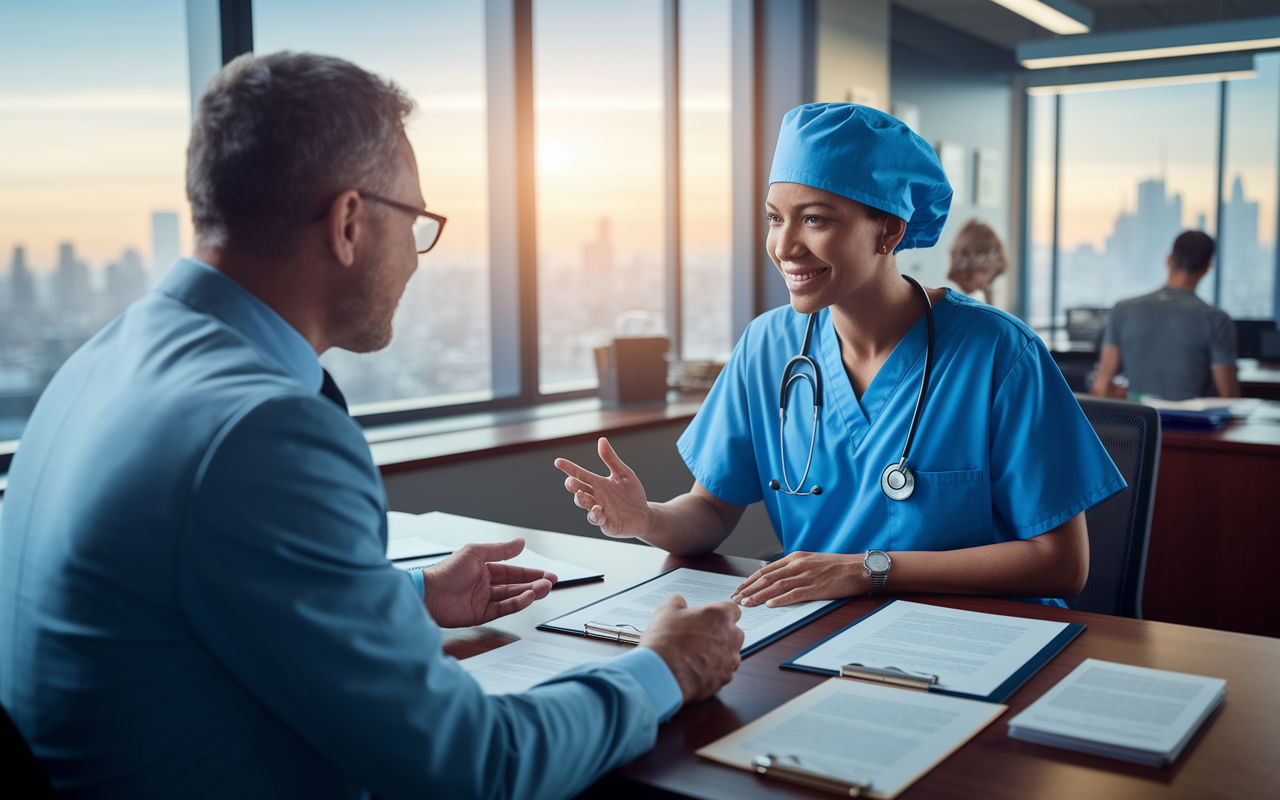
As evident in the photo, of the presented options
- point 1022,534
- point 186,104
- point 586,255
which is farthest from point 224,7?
point 1022,534

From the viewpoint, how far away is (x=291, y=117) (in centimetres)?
87

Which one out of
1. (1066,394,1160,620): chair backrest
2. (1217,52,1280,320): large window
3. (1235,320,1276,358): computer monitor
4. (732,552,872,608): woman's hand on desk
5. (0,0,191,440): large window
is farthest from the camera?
(1217,52,1280,320): large window

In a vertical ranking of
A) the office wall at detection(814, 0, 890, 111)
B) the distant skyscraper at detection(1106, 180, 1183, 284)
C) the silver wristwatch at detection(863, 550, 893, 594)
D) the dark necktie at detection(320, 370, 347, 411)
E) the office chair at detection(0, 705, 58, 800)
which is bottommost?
the silver wristwatch at detection(863, 550, 893, 594)

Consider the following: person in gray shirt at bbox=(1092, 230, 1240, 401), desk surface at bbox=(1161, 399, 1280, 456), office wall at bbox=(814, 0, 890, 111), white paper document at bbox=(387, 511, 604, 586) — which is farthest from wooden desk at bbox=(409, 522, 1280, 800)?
office wall at bbox=(814, 0, 890, 111)

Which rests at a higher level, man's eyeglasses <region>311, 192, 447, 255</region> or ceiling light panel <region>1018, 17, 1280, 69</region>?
ceiling light panel <region>1018, 17, 1280, 69</region>

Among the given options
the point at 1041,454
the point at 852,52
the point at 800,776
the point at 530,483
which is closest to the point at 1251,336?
the point at 852,52

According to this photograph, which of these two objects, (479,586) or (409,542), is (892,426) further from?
(409,542)

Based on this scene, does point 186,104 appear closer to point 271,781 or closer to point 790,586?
point 790,586

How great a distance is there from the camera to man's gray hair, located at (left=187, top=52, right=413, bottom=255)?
868 mm

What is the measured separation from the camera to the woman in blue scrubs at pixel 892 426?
139 cm

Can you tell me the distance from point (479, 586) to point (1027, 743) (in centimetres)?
67

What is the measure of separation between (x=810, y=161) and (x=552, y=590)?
74 cm

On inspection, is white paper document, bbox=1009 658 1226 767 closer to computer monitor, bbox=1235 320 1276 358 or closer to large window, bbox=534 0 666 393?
large window, bbox=534 0 666 393

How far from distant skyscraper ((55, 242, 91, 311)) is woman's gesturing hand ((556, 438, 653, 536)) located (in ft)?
4.91
